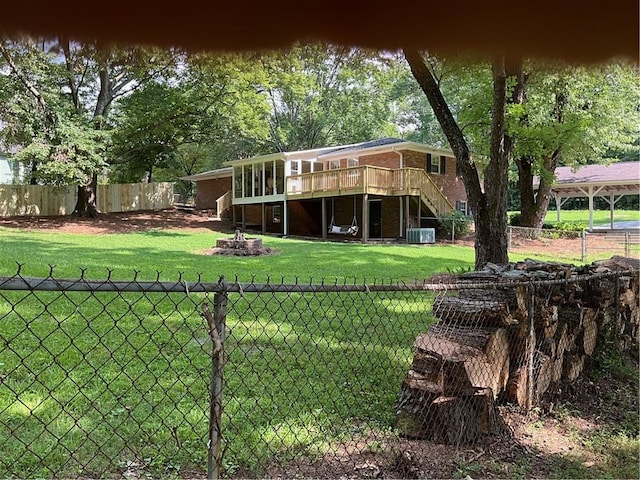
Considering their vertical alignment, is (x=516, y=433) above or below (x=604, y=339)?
below

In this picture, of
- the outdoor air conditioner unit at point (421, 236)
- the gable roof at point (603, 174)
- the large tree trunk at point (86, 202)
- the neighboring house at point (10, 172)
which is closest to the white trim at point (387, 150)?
the outdoor air conditioner unit at point (421, 236)

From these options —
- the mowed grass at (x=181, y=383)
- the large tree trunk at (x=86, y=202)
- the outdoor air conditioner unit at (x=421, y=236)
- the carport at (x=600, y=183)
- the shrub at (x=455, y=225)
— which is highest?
the carport at (x=600, y=183)

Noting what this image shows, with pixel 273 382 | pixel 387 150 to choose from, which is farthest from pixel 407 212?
pixel 273 382

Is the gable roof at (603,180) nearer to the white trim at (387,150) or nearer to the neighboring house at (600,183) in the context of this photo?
the neighboring house at (600,183)

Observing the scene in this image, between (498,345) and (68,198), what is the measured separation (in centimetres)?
2055

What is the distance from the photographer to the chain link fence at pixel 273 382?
2156 millimetres

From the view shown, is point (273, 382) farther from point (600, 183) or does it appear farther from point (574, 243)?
point (600, 183)

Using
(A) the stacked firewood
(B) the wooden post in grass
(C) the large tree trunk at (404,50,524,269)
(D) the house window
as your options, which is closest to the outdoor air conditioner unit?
(D) the house window

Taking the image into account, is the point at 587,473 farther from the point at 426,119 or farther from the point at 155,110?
the point at 426,119

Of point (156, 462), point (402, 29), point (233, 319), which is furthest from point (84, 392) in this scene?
point (402, 29)

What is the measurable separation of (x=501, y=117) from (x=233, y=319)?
164 inches

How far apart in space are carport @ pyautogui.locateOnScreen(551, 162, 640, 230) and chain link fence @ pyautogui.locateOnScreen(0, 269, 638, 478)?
1712cm

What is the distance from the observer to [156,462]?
2205 mm

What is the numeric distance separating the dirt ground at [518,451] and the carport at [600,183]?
55.8 feet
